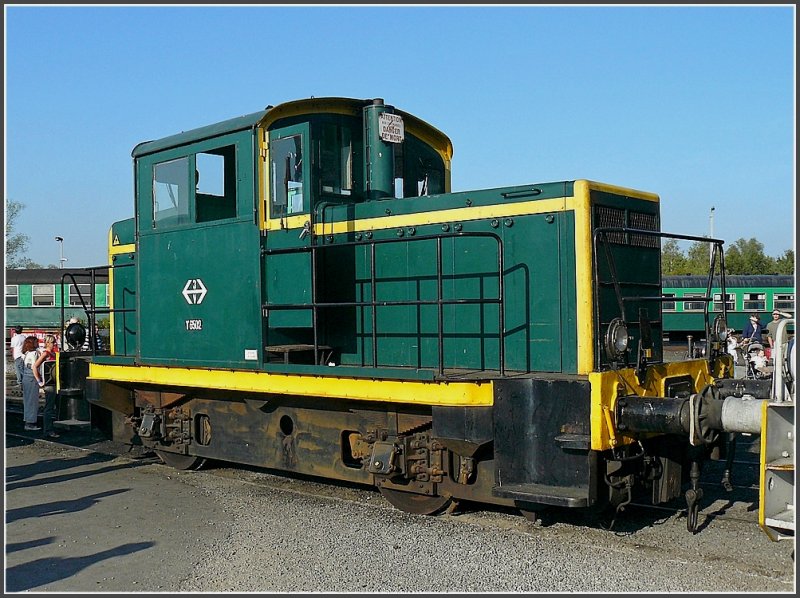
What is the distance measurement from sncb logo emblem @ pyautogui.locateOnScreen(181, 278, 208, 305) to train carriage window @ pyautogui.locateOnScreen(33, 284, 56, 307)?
79.8 ft

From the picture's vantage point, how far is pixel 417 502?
23.8ft

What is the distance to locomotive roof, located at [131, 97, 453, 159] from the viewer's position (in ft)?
25.5

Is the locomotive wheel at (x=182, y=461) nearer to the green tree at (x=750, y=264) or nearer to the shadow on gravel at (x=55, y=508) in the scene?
the shadow on gravel at (x=55, y=508)

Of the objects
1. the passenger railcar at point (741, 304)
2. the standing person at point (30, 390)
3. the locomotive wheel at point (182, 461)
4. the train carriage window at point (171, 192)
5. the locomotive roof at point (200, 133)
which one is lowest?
the locomotive wheel at point (182, 461)

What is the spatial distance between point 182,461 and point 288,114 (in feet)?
14.0

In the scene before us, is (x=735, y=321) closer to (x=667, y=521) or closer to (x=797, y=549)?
(x=667, y=521)

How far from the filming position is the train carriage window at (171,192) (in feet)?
27.9

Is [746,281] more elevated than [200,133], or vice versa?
[200,133]

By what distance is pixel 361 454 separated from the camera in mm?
7473

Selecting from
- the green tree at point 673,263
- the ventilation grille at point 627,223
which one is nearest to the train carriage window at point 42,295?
the ventilation grille at point 627,223

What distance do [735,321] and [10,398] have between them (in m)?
23.6

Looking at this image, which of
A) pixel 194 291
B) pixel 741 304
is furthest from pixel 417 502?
pixel 741 304

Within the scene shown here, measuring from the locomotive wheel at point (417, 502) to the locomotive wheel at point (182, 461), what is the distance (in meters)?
2.91

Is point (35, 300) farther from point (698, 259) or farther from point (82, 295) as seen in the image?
point (698, 259)
